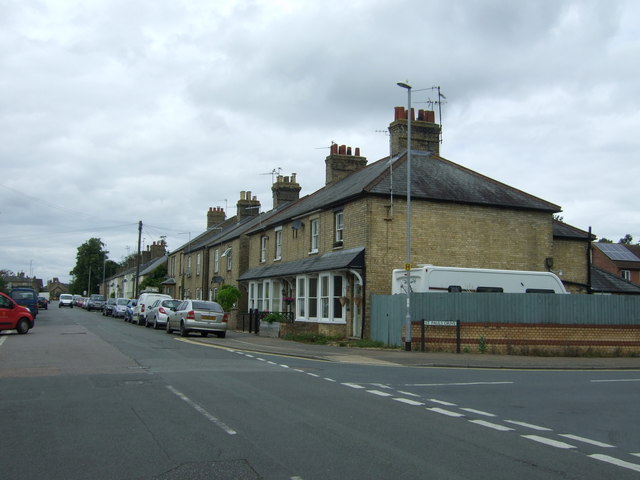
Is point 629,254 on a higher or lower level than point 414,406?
higher

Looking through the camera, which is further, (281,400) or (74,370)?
(74,370)

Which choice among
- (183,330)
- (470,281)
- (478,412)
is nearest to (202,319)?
(183,330)

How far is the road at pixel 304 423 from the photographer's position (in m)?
6.35

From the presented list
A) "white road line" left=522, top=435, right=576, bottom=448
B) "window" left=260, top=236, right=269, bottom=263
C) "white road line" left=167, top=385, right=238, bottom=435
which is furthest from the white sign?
"window" left=260, top=236, right=269, bottom=263

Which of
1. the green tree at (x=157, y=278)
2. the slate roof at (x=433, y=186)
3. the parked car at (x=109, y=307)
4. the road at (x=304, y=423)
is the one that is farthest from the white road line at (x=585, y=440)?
the green tree at (x=157, y=278)

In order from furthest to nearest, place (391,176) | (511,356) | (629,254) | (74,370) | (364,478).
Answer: (629,254)
(391,176)
(511,356)
(74,370)
(364,478)

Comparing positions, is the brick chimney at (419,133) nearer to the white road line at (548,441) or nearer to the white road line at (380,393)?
the white road line at (380,393)

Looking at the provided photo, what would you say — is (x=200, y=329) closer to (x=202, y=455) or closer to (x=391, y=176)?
(x=391, y=176)

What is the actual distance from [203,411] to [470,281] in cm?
1551

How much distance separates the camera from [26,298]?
3981 cm

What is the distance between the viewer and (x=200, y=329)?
2669 centimetres

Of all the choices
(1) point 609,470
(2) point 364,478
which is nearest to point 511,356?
(1) point 609,470

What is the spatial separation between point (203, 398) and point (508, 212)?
20727 mm

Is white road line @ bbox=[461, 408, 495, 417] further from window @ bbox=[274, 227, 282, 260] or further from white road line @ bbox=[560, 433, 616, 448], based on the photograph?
window @ bbox=[274, 227, 282, 260]
